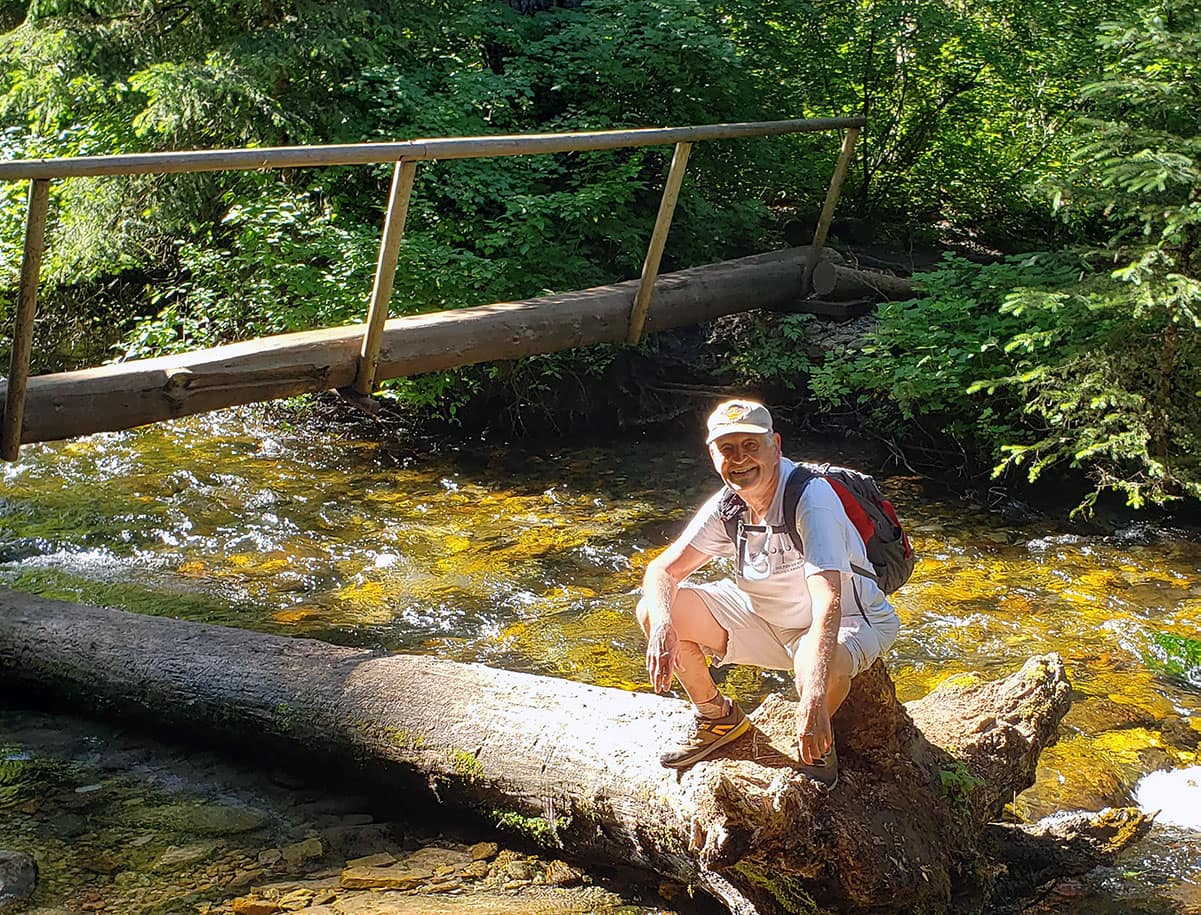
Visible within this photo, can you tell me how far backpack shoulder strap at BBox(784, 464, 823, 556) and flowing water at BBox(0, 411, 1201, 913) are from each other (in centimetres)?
154

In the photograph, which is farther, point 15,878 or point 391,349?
point 391,349

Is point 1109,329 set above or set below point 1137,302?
below

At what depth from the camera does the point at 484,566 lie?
682 centimetres

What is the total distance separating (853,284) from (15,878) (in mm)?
7850

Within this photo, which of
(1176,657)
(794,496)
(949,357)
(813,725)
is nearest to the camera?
(813,725)

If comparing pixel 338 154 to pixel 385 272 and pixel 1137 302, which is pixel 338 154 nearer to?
pixel 385 272

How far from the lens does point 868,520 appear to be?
3627 millimetres

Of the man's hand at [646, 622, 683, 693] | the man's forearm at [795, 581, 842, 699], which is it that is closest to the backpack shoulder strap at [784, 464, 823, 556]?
the man's forearm at [795, 581, 842, 699]

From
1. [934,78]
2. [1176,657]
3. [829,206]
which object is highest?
[934,78]

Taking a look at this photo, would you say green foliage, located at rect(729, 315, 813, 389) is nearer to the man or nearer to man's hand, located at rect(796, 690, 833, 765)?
the man

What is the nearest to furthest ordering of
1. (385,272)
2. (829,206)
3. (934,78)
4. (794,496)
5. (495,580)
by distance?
1. (794,496)
2. (385,272)
3. (495,580)
4. (829,206)
5. (934,78)

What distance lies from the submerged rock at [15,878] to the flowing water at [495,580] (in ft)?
0.24

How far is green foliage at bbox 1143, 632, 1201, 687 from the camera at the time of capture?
5422 mm

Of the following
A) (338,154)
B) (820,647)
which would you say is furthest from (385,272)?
(820,647)
